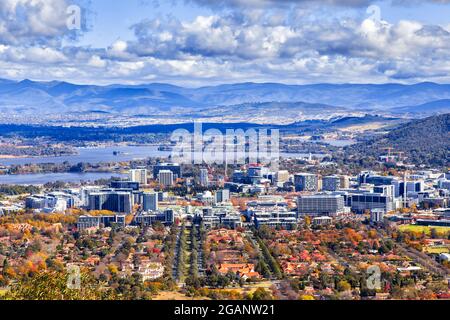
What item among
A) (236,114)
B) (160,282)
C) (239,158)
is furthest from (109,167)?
(236,114)

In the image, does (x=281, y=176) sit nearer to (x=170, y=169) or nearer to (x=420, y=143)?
(x=170, y=169)

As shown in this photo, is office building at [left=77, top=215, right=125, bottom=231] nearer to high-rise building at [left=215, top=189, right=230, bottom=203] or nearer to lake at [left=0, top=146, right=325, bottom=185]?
high-rise building at [left=215, top=189, right=230, bottom=203]

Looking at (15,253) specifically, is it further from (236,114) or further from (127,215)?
(236,114)

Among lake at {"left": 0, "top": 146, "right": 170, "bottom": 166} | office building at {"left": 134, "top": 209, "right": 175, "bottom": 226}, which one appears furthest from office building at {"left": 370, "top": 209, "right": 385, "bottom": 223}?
lake at {"left": 0, "top": 146, "right": 170, "bottom": 166}

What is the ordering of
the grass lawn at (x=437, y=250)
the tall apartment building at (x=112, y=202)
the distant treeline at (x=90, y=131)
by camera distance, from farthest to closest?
the distant treeline at (x=90, y=131)
the tall apartment building at (x=112, y=202)
the grass lawn at (x=437, y=250)

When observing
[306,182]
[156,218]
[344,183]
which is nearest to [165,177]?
[306,182]

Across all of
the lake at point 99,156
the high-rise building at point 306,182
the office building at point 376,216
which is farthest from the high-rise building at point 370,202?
the lake at point 99,156

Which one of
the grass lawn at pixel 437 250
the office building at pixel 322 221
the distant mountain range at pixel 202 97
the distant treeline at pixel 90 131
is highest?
the distant mountain range at pixel 202 97

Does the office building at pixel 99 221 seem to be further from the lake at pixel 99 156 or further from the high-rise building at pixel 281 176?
the lake at pixel 99 156
